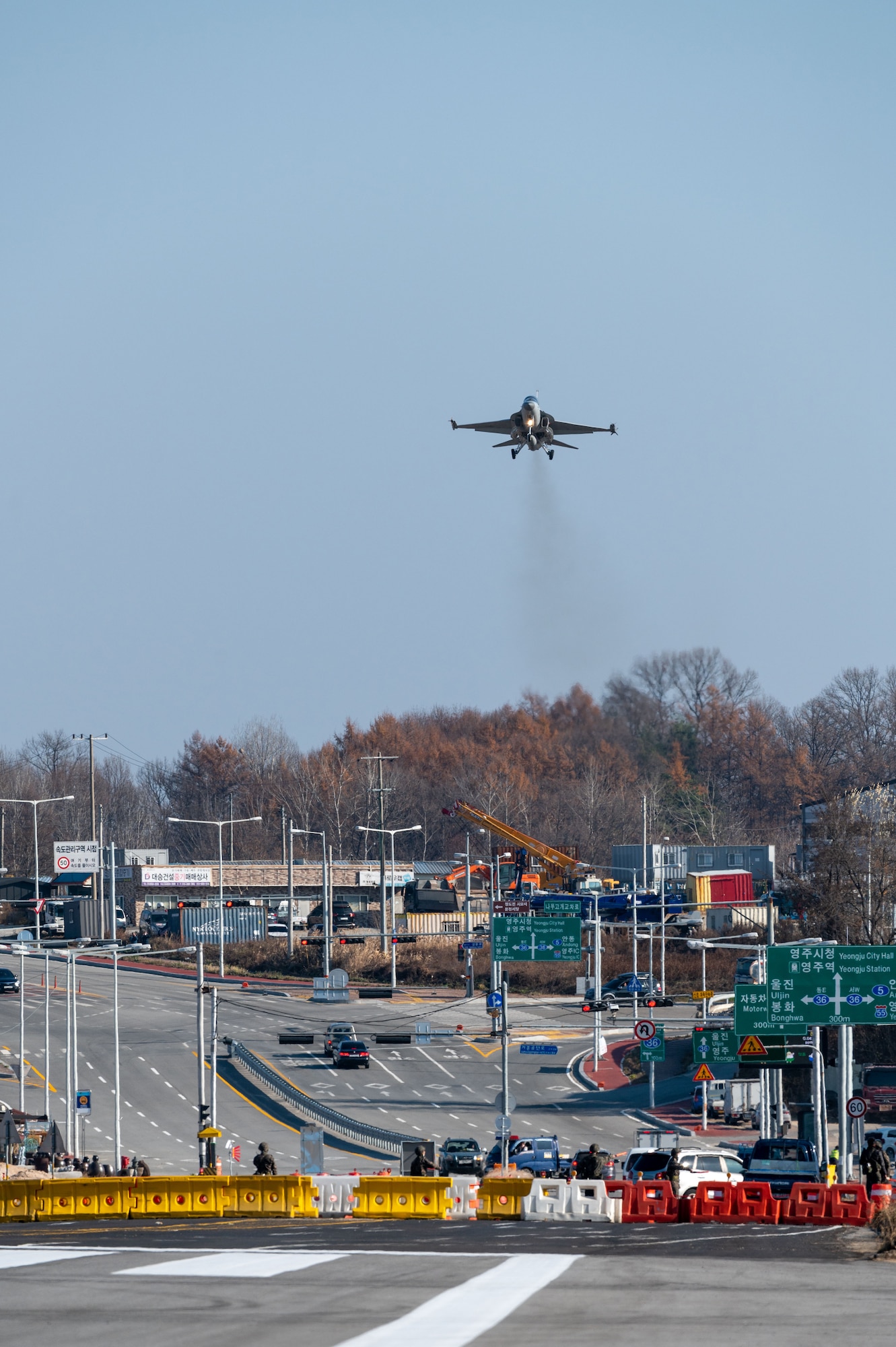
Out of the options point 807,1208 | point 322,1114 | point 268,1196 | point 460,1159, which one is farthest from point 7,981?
point 807,1208

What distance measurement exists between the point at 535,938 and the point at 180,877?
67.8m

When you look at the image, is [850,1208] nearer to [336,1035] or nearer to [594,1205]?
[594,1205]

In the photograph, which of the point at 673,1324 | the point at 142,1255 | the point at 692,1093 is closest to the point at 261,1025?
the point at 692,1093

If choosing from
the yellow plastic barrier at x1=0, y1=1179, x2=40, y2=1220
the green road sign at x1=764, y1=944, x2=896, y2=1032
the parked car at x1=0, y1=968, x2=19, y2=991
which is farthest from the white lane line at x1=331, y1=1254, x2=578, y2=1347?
the parked car at x1=0, y1=968, x2=19, y2=991

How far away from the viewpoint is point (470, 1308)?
56.3ft

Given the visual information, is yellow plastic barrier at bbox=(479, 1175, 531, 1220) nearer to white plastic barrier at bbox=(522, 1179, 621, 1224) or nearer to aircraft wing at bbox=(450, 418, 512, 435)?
white plastic barrier at bbox=(522, 1179, 621, 1224)

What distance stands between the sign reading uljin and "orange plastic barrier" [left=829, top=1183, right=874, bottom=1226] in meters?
94.8

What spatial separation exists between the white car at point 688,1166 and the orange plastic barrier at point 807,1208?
3.99 m

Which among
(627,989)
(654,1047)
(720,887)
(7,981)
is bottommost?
(627,989)

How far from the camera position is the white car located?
113ft

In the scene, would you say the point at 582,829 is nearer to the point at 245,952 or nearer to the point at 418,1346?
the point at 245,952

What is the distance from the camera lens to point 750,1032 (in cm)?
4291

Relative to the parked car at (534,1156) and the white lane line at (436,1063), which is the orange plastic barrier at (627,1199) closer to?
the parked car at (534,1156)

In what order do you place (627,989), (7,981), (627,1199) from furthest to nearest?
(627,989) < (7,981) < (627,1199)
